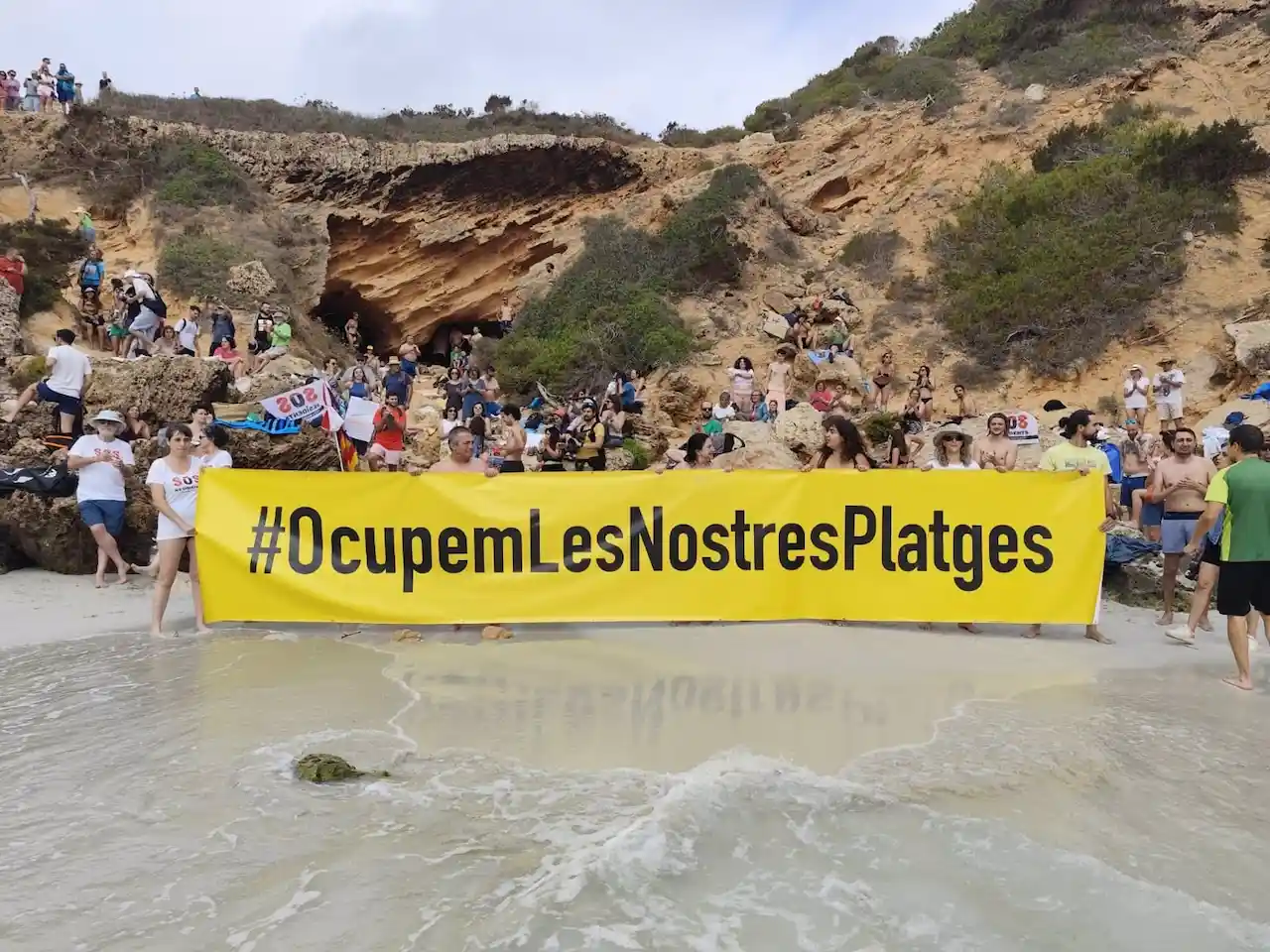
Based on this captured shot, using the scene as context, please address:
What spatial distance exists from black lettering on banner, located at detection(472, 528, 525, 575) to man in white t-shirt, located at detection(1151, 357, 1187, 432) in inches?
442

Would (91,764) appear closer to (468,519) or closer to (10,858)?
(10,858)

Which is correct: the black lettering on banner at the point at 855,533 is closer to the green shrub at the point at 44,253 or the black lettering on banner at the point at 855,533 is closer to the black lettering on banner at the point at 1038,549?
the black lettering on banner at the point at 1038,549

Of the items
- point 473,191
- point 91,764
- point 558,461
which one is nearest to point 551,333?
point 473,191

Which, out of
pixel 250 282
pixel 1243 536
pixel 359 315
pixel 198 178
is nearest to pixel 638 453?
pixel 1243 536

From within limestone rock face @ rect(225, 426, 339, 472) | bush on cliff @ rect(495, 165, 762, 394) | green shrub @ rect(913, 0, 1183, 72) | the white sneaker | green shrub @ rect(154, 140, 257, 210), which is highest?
green shrub @ rect(913, 0, 1183, 72)

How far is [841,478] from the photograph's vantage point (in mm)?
6180

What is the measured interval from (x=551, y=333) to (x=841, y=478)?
15.9 m

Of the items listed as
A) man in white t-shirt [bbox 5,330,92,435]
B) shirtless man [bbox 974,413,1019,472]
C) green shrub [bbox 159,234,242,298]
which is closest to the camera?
shirtless man [bbox 974,413,1019,472]

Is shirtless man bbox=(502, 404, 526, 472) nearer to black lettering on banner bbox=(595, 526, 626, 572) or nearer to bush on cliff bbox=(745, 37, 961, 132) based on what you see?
black lettering on banner bbox=(595, 526, 626, 572)

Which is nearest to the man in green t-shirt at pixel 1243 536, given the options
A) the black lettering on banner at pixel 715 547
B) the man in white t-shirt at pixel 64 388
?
the black lettering on banner at pixel 715 547

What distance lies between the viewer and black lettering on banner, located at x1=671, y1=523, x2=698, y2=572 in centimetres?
614

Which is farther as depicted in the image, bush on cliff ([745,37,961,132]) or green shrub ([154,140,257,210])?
bush on cliff ([745,37,961,132])

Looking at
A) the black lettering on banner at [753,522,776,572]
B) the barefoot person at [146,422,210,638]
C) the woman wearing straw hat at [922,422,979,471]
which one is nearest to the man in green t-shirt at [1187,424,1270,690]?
the woman wearing straw hat at [922,422,979,471]

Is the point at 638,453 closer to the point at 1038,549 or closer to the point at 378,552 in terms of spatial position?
the point at 378,552
